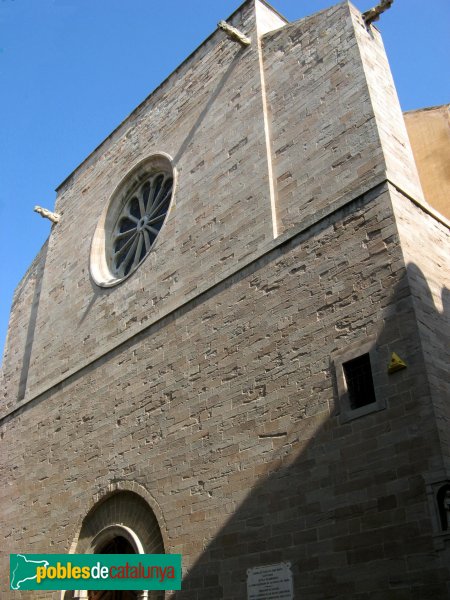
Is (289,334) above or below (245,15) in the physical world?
below

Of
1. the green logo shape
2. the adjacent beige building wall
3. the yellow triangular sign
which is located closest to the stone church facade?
the yellow triangular sign

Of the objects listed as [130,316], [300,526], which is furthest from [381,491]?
[130,316]

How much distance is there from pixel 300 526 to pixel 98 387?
4.38 meters

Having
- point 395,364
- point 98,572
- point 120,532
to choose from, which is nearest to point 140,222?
point 120,532

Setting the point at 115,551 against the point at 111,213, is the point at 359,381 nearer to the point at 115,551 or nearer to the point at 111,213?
the point at 115,551

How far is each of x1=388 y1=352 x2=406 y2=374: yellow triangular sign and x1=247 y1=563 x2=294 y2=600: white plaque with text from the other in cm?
Answer: 190

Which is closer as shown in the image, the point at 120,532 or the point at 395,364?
the point at 395,364

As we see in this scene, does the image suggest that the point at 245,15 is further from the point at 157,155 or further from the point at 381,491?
the point at 381,491

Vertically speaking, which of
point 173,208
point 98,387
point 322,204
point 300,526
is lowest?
point 300,526

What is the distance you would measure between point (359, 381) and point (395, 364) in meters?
0.46

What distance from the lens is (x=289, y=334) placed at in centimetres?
660

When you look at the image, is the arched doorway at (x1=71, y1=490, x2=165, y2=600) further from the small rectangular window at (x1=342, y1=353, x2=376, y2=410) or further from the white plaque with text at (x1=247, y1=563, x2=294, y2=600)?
the small rectangular window at (x1=342, y1=353, x2=376, y2=410)

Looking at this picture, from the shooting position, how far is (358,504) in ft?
17.6

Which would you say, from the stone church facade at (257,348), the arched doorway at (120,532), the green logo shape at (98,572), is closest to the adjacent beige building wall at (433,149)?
the stone church facade at (257,348)
